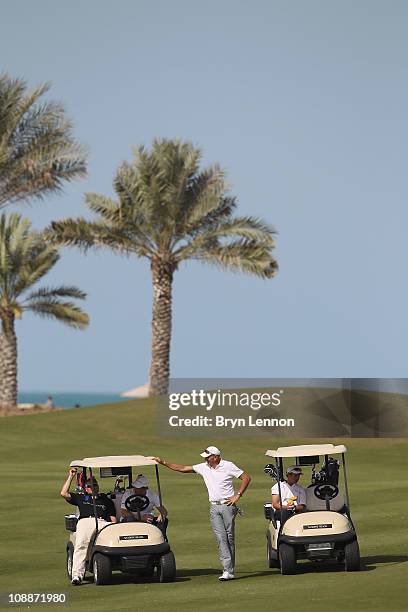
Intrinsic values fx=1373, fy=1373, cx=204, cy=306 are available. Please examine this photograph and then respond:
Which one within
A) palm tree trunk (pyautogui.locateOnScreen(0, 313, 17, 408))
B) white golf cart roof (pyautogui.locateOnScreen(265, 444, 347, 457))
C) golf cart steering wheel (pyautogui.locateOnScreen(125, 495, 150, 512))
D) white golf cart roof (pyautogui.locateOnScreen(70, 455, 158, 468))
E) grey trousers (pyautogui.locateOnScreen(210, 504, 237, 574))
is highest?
palm tree trunk (pyautogui.locateOnScreen(0, 313, 17, 408))

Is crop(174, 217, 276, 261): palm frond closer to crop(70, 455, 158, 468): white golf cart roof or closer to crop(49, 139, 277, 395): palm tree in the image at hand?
crop(49, 139, 277, 395): palm tree

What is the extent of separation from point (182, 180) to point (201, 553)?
4163 centimetres

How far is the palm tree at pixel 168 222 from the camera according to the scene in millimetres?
63031

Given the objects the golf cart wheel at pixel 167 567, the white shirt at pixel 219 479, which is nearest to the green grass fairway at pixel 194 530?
the golf cart wheel at pixel 167 567

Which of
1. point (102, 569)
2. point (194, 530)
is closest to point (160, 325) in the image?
point (194, 530)

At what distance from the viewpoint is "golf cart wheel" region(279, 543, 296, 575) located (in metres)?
18.3

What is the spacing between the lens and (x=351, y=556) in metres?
18.2

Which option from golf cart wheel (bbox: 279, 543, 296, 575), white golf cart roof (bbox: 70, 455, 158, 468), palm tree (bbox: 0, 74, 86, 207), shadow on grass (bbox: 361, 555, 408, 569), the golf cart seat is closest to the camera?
white golf cart roof (bbox: 70, 455, 158, 468)

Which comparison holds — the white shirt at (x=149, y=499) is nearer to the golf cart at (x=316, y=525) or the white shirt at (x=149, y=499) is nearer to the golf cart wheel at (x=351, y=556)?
the golf cart at (x=316, y=525)

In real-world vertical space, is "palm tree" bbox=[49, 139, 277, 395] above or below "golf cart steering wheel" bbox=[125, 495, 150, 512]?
above

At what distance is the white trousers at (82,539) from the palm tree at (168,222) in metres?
45.0

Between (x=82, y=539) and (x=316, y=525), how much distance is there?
10.1 feet

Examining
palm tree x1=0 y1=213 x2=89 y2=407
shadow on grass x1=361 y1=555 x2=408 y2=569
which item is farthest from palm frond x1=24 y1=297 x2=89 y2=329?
shadow on grass x1=361 y1=555 x2=408 y2=569

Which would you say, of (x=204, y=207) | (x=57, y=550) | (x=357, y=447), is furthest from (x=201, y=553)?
(x=204, y=207)
